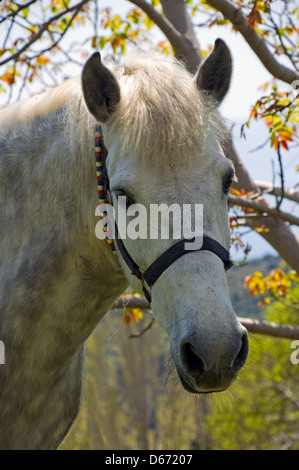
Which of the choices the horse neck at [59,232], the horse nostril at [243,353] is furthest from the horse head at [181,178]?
the horse neck at [59,232]

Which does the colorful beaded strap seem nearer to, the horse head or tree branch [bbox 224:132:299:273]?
the horse head

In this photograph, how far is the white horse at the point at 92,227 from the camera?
1961 mm

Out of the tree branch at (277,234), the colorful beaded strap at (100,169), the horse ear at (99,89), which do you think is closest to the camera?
the horse ear at (99,89)

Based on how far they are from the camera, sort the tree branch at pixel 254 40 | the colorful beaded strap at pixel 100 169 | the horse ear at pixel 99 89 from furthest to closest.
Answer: the tree branch at pixel 254 40, the colorful beaded strap at pixel 100 169, the horse ear at pixel 99 89

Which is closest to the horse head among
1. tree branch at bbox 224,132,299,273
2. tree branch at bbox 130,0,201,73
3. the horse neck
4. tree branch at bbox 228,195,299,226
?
the horse neck

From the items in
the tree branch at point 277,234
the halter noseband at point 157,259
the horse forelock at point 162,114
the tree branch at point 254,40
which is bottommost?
the tree branch at point 277,234

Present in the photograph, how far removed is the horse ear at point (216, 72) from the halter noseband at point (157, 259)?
0.52m

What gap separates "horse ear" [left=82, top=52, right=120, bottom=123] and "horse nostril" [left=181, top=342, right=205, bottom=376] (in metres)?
1.06

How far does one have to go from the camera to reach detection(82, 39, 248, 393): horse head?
188 cm

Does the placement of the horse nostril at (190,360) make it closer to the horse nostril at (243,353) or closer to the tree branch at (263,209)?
the horse nostril at (243,353)

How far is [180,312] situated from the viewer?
196cm

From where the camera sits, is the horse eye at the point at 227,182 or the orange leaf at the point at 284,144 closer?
the horse eye at the point at 227,182

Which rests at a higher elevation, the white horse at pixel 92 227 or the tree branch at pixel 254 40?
the tree branch at pixel 254 40
